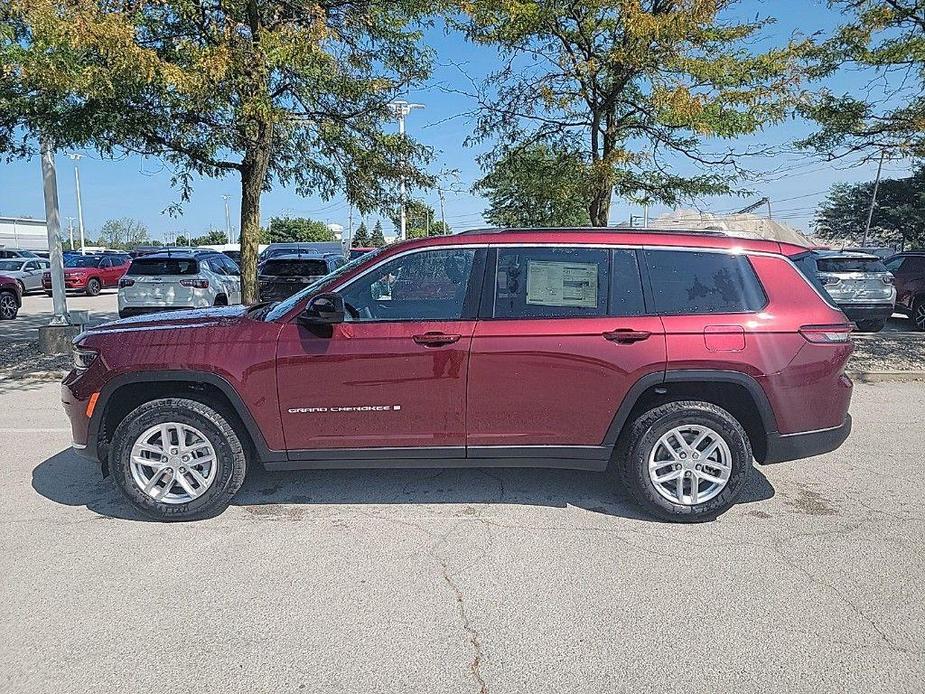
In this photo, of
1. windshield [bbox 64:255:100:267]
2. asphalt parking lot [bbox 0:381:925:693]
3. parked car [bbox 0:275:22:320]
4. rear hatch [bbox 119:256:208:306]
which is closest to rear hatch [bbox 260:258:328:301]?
rear hatch [bbox 119:256:208:306]

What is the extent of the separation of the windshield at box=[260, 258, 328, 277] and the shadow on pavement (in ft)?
32.6

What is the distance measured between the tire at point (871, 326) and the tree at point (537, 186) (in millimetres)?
5930

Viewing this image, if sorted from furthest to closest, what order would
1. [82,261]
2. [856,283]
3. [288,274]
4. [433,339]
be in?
[82,261], [288,274], [856,283], [433,339]

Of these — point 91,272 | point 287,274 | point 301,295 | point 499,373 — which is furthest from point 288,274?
point 91,272

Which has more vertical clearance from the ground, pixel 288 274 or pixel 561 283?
pixel 288 274

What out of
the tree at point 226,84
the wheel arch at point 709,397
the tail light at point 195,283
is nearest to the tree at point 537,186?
the tree at point 226,84

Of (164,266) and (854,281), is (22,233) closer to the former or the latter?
(164,266)

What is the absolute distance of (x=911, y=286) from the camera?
43.7 feet

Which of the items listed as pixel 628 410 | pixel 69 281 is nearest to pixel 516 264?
pixel 628 410

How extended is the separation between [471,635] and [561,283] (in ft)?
7.09

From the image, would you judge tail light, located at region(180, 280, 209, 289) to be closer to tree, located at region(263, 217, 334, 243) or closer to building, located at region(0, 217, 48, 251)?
tree, located at region(263, 217, 334, 243)

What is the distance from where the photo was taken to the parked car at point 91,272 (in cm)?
2433

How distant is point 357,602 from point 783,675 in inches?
73.8

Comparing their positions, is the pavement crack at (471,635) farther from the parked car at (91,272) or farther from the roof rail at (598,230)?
the parked car at (91,272)
